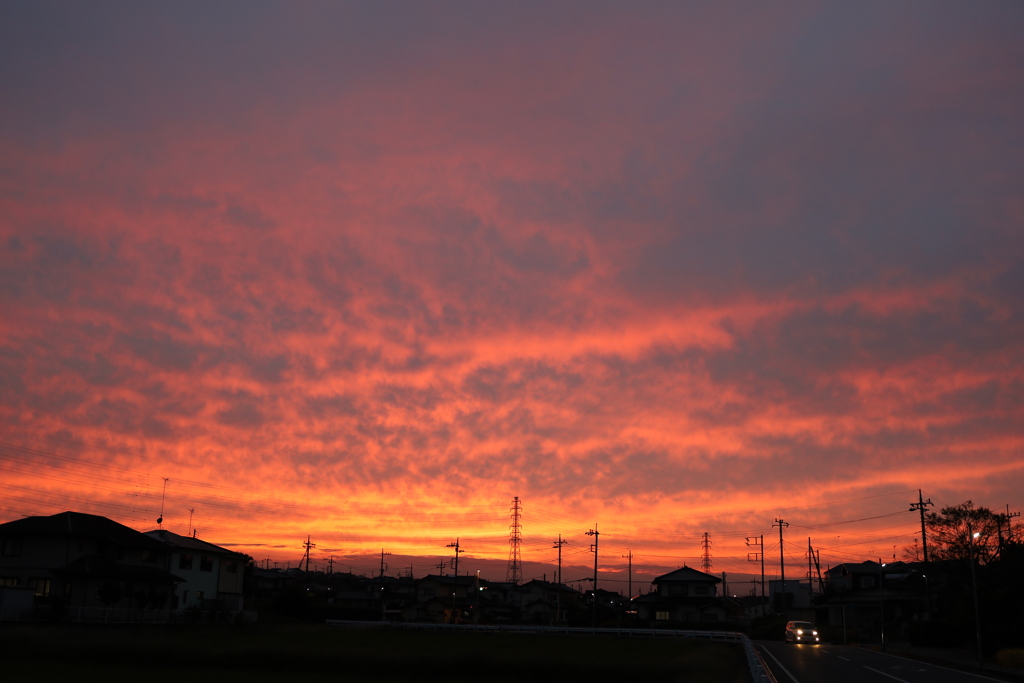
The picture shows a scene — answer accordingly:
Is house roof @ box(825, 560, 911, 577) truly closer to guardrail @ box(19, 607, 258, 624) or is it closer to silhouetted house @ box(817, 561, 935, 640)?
silhouetted house @ box(817, 561, 935, 640)

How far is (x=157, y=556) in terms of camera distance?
64.6 metres

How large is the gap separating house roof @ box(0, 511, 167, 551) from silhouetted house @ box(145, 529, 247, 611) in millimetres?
3358

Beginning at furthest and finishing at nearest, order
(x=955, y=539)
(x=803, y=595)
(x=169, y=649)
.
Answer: (x=803, y=595)
(x=955, y=539)
(x=169, y=649)

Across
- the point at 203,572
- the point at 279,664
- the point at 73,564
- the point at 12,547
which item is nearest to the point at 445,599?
the point at 203,572

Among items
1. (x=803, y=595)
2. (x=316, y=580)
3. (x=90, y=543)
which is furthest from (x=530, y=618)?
(x=90, y=543)

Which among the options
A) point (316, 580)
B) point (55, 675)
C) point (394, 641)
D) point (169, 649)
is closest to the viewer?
point (55, 675)

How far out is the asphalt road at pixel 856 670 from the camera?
2895cm

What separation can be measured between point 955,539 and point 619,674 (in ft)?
137

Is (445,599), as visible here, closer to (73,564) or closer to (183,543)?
(183,543)

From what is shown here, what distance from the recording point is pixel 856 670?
109ft

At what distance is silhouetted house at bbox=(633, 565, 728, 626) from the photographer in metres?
103

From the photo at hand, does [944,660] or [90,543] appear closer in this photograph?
[944,660]

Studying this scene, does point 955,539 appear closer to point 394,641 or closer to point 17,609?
point 394,641

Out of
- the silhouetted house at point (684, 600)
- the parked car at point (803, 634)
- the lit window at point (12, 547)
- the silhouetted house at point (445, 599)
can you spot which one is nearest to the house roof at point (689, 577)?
the silhouetted house at point (684, 600)
